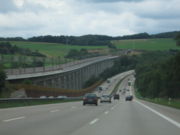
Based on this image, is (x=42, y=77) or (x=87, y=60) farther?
(x=87, y=60)

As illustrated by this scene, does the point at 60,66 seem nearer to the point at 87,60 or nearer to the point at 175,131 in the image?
the point at 87,60

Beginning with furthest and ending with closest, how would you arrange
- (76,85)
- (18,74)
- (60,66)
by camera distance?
(76,85) < (60,66) < (18,74)

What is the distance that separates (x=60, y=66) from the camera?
4286 inches

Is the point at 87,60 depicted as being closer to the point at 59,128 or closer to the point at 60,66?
the point at 60,66

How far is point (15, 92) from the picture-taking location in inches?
2414

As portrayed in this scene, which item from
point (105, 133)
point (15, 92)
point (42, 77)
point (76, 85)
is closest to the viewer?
point (105, 133)

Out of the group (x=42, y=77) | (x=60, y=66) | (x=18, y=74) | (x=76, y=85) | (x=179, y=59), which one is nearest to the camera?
(x=179, y=59)

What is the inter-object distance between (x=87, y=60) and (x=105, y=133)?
145932mm

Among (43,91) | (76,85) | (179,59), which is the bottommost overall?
(76,85)

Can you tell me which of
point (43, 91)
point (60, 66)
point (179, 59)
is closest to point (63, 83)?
point (60, 66)

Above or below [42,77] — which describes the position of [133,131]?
above

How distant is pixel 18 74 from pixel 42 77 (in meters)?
16.8

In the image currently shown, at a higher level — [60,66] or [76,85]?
[60,66]

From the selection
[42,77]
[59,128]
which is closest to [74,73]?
[42,77]
